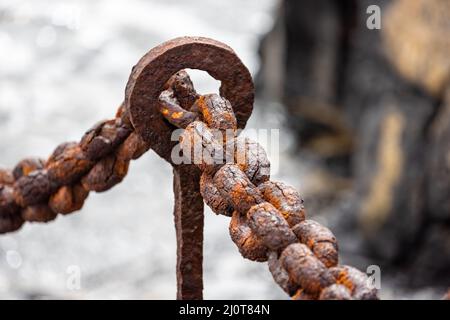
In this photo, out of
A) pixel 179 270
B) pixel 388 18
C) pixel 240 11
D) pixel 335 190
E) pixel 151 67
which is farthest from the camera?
pixel 240 11

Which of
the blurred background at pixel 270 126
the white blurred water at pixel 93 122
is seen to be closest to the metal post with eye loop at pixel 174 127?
the blurred background at pixel 270 126

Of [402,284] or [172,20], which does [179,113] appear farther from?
[172,20]

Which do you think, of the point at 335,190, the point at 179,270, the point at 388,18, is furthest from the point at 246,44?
the point at 179,270

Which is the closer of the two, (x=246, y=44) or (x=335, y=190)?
(x=335, y=190)

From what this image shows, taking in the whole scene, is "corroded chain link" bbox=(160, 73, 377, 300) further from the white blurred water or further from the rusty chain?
the white blurred water

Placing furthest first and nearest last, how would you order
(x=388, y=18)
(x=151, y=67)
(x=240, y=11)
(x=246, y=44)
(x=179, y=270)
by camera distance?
(x=240, y=11) < (x=246, y=44) < (x=388, y=18) < (x=179, y=270) < (x=151, y=67)

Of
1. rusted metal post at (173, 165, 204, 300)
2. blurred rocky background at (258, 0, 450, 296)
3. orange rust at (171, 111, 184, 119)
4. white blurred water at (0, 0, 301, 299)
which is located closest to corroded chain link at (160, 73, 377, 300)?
orange rust at (171, 111, 184, 119)

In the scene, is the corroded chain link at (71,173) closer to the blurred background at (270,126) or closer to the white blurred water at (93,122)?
the blurred background at (270,126)
